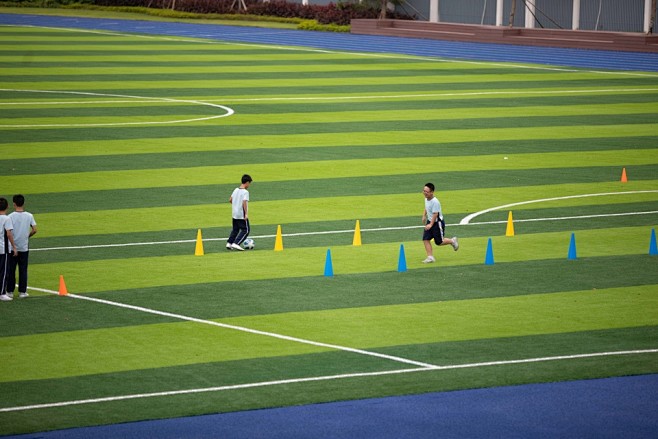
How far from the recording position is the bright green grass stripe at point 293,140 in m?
33.2

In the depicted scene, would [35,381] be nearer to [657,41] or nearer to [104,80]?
[104,80]

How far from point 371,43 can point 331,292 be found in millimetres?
49023

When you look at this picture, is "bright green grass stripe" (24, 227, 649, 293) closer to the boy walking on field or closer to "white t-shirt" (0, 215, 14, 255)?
the boy walking on field

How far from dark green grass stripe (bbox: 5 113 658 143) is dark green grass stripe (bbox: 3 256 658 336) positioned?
51.7 ft

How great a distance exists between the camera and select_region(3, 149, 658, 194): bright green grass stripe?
1145 inches

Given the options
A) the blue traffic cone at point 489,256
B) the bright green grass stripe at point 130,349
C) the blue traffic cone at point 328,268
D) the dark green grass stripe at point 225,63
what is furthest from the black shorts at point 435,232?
the dark green grass stripe at point 225,63

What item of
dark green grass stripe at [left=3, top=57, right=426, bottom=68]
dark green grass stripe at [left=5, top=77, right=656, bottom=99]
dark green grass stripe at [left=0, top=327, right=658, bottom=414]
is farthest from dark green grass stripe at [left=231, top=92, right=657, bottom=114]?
dark green grass stripe at [left=0, top=327, right=658, bottom=414]

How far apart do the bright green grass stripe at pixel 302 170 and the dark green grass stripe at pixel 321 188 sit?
0.51 metres

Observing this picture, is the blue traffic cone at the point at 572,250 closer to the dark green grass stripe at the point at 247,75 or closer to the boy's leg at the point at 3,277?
the boy's leg at the point at 3,277

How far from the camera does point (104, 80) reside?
1885 inches

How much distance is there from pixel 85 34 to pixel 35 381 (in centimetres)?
5589

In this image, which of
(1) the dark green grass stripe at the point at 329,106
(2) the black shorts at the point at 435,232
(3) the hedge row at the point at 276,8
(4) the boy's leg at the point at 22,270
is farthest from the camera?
(3) the hedge row at the point at 276,8

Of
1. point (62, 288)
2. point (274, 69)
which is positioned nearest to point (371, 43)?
point (274, 69)

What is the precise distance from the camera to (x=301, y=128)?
3719 centimetres
